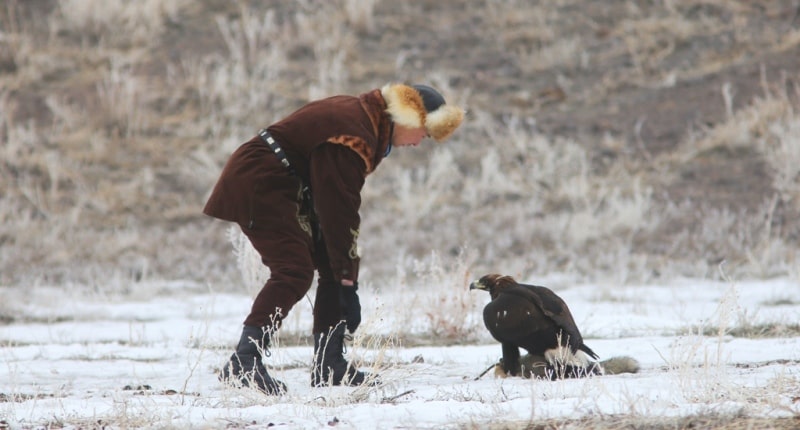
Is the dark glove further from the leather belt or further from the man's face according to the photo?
the man's face

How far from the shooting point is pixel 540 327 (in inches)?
203

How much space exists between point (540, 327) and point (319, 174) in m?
1.39

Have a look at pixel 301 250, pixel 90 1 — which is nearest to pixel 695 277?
pixel 301 250

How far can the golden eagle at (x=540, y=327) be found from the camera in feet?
16.9

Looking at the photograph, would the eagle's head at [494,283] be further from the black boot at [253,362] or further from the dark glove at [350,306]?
the black boot at [253,362]

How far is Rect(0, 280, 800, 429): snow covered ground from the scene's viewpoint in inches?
160

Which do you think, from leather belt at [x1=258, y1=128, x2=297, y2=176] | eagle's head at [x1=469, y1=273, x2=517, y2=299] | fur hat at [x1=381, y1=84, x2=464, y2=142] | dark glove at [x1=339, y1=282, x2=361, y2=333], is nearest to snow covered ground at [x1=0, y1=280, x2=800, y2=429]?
dark glove at [x1=339, y1=282, x2=361, y2=333]

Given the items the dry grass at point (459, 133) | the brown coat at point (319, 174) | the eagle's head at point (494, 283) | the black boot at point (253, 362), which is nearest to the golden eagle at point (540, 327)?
the eagle's head at point (494, 283)

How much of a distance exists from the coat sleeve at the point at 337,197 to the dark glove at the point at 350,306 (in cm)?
14

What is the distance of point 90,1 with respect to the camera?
53.5 feet

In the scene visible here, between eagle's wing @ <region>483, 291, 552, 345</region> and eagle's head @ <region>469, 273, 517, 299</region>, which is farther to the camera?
eagle's head @ <region>469, 273, 517, 299</region>

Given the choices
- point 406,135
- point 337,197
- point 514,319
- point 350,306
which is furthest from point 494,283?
point 337,197

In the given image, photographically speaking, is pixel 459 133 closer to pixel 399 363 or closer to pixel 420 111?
pixel 399 363

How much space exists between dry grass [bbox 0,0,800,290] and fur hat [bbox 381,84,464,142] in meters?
4.49
